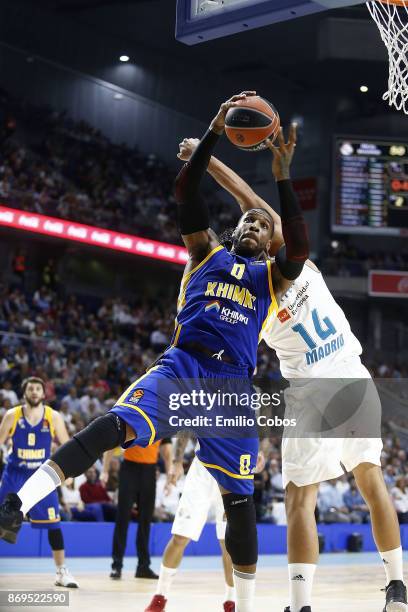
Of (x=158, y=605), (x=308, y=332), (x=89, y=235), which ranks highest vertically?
(x=89, y=235)

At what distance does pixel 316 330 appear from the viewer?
16.4 ft

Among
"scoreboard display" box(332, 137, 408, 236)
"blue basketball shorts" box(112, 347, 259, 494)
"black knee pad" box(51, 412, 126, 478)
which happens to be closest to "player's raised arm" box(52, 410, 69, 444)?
"blue basketball shorts" box(112, 347, 259, 494)

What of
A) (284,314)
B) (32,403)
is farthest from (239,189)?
(32,403)

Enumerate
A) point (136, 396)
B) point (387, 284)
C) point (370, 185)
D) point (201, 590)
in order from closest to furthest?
point (136, 396) < point (201, 590) < point (370, 185) < point (387, 284)

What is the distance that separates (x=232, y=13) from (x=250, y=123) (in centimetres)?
138

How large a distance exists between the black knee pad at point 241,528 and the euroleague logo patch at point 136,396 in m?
0.73

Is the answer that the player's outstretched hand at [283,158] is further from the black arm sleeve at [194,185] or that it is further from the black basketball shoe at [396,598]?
the black basketball shoe at [396,598]

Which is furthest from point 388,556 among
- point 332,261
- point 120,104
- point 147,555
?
point 120,104

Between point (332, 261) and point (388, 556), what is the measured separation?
20.6 meters

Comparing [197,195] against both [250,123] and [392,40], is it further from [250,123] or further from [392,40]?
→ [392,40]

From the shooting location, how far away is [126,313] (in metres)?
21.7

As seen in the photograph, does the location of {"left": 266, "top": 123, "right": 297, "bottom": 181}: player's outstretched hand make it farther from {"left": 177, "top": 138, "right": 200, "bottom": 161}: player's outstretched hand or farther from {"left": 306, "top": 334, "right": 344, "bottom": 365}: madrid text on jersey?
{"left": 306, "top": 334, "right": 344, "bottom": 365}: madrid text on jersey

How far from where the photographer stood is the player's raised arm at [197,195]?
4.46 m

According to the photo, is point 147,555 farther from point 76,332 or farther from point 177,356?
point 76,332
